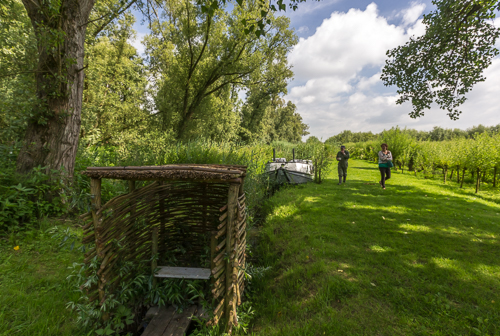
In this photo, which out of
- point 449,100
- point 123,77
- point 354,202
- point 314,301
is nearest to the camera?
point 314,301

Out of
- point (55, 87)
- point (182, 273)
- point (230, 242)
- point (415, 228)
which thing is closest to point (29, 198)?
point (55, 87)

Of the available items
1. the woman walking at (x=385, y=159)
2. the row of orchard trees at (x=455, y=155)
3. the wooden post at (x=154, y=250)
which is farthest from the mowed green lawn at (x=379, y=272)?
the row of orchard trees at (x=455, y=155)

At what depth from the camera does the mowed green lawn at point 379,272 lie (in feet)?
7.85

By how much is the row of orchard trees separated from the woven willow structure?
11910 millimetres

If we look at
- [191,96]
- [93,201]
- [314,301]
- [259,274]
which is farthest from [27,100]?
[191,96]

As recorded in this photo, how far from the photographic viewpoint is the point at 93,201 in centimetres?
200

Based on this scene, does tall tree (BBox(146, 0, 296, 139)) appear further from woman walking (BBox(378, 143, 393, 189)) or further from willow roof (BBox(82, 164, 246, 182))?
willow roof (BBox(82, 164, 246, 182))

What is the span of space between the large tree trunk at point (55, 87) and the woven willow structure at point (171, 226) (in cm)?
261

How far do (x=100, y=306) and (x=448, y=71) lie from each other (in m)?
11.4

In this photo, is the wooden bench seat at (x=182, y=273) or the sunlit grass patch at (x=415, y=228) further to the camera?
the sunlit grass patch at (x=415, y=228)

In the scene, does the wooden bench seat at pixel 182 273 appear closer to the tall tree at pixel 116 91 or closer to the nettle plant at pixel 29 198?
the nettle plant at pixel 29 198

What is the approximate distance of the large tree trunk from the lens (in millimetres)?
3904

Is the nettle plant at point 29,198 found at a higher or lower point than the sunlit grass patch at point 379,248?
higher

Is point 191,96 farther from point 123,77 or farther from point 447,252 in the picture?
point 447,252
